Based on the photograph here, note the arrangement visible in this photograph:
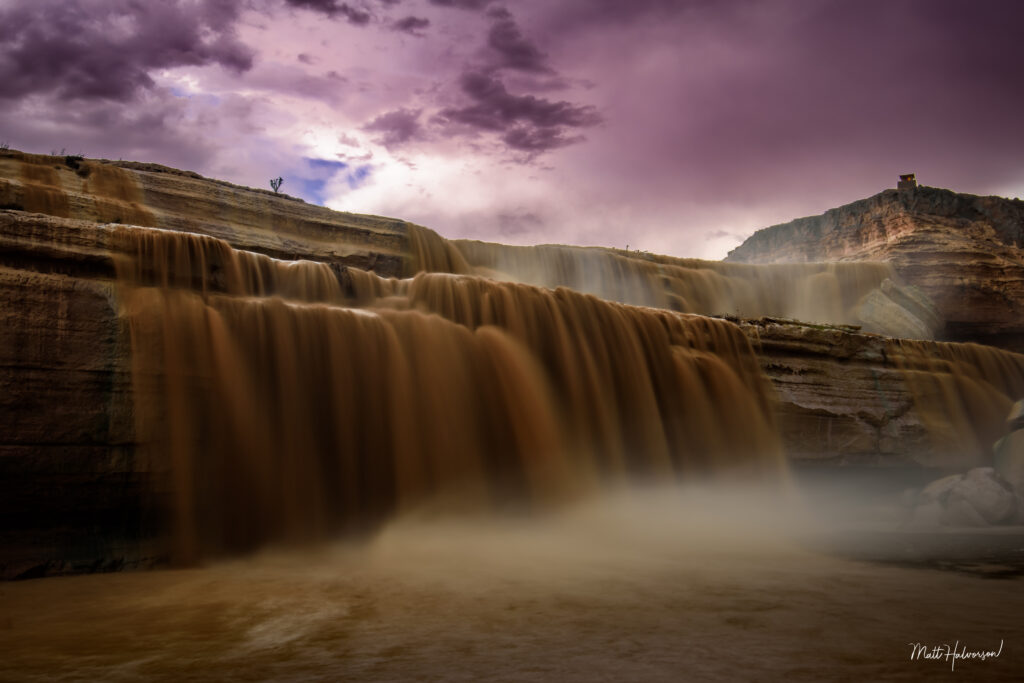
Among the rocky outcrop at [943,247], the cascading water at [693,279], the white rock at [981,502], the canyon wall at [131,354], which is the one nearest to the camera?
the canyon wall at [131,354]

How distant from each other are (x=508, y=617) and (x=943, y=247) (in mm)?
23852

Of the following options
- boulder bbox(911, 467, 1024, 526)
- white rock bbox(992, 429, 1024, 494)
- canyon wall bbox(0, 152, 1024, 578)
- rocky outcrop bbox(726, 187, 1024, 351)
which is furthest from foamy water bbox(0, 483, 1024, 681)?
rocky outcrop bbox(726, 187, 1024, 351)

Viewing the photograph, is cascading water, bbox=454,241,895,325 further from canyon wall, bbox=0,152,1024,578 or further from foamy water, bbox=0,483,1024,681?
foamy water, bbox=0,483,1024,681

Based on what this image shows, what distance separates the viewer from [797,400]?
11930 millimetres

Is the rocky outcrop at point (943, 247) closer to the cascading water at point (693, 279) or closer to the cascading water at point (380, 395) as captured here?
the cascading water at point (693, 279)

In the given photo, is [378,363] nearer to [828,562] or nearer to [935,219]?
[828,562]

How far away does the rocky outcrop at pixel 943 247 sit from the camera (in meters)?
21.4

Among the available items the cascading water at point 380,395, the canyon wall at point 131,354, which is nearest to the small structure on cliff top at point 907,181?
the canyon wall at point 131,354

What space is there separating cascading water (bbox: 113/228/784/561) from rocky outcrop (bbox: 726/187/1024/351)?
15.2 m

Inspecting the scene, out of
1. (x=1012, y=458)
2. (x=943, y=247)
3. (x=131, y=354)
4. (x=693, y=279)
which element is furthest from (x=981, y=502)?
(x=943, y=247)

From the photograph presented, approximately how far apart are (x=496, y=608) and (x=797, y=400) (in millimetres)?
9220

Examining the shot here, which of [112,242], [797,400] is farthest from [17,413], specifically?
[797,400]

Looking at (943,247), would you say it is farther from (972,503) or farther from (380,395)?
(380,395)

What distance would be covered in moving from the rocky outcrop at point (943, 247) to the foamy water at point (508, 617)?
19052 mm
